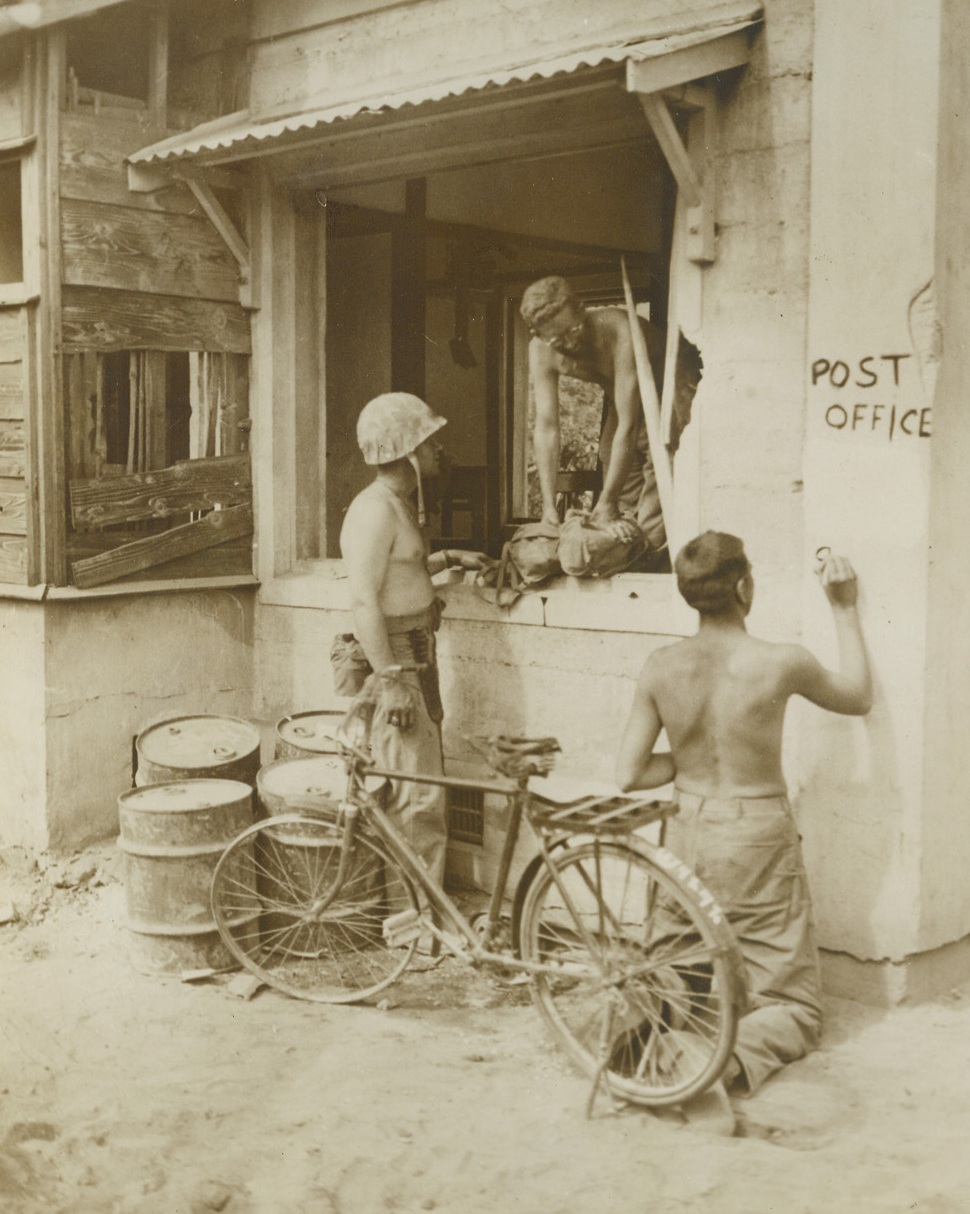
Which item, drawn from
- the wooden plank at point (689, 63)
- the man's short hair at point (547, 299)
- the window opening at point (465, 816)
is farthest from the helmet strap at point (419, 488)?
the wooden plank at point (689, 63)

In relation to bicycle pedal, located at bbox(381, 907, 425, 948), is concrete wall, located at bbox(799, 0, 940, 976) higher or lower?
higher

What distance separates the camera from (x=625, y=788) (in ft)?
17.6

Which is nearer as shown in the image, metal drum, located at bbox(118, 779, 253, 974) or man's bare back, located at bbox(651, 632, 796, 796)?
man's bare back, located at bbox(651, 632, 796, 796)

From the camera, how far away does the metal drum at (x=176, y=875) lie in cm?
643

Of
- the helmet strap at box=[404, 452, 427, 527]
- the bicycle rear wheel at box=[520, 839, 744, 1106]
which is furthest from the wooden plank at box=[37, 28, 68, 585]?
the bicycle rear wheel at box=[520, 839, 744, 1106]

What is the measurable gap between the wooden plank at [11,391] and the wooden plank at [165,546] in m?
0.91

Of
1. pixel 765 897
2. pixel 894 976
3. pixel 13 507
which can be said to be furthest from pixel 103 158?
pixel 894 976

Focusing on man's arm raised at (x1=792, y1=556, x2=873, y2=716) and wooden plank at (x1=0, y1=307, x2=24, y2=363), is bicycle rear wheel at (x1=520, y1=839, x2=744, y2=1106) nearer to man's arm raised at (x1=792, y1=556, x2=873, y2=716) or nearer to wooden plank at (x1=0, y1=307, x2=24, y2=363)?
man's arm raised at (x1=792, y1=556, x2=873, y2=716)

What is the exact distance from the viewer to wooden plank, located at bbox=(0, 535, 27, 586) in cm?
771

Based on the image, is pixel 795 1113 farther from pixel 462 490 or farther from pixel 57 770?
pixel 462 490

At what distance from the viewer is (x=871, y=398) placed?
5723 millimetres

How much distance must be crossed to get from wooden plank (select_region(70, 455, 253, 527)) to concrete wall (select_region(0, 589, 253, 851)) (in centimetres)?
49

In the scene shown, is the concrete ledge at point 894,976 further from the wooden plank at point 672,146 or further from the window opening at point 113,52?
the window opening at point 113,52

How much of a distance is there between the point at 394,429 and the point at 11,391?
98.5 inches
